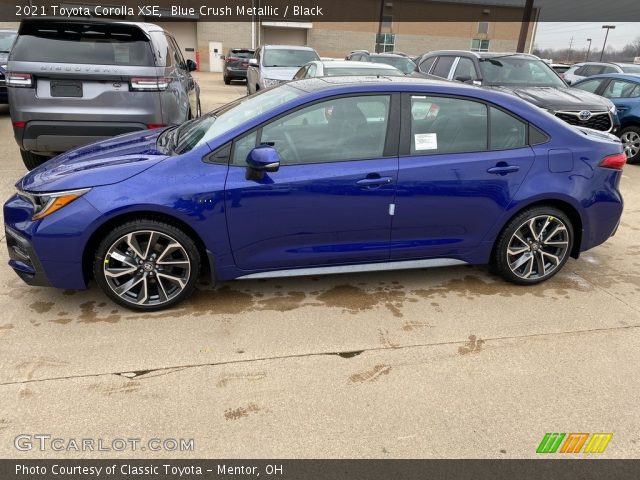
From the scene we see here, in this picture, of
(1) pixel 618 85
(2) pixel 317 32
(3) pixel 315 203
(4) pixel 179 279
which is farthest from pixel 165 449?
(2) pixel 317 32

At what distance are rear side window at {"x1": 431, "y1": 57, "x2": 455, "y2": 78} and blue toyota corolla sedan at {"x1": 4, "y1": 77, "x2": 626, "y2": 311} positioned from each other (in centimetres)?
581

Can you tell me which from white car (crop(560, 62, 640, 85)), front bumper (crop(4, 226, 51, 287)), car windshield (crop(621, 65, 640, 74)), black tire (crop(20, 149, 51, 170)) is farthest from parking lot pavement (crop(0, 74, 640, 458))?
white car (crop(560, 62, 640, 85))

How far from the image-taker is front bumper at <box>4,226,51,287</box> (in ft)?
10.1

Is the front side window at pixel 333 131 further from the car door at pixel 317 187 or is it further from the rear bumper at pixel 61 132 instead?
the rear bumper at pixel 61 132

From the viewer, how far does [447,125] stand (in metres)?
3.53

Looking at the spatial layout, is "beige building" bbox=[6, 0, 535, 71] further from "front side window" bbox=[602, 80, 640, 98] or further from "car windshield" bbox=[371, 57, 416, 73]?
"front side window" bbox=[602, 80, 640, 98]

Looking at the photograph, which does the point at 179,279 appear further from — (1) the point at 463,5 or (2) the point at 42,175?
(1) the point at 463,5

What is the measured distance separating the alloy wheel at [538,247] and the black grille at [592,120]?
463cm

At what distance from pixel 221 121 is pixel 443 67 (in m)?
6.98

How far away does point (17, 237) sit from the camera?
3.12 meters

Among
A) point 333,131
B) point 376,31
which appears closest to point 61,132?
point 333,131

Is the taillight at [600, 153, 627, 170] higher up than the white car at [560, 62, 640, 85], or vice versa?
the white car at [560, 62, 640, 85]

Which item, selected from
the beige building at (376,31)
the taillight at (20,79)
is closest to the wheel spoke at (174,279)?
the taillight at (20,79)

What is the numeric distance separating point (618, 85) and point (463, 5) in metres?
33.7
